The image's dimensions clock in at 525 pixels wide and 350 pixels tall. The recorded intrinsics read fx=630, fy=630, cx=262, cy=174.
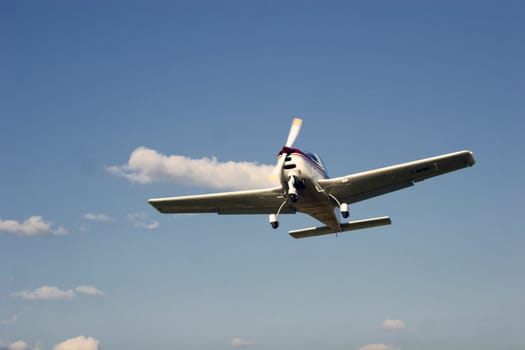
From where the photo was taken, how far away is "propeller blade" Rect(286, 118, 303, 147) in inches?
1312

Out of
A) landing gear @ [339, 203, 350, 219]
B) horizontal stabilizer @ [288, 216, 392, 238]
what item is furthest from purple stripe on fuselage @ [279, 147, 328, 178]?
horizontal stabilizer @ [288, 216, 392, 238]

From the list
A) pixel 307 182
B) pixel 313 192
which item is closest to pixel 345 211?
pixel 313 192

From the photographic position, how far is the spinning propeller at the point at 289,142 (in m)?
31.1

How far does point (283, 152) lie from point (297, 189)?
2070 mm

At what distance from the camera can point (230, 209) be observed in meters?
37.1

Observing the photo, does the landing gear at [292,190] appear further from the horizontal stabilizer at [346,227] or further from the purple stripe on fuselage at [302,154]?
the horizontal stabilizer at [346,227]

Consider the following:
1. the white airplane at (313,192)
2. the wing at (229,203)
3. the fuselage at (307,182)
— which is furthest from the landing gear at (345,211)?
the wing at (229,203)

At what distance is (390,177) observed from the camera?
33.6 meters

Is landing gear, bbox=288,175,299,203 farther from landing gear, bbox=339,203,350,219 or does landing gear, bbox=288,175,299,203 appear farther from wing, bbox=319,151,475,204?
landing gear, bbox=339,203,350,219

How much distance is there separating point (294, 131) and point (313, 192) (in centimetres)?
346

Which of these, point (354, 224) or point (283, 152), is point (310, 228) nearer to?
point (354, 224)

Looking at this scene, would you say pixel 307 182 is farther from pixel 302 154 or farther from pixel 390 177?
pixel 390 177

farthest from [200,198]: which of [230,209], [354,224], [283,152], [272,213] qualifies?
[354,224]

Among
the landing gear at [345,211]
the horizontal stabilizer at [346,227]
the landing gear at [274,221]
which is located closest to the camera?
the landing gear at [345,211]
